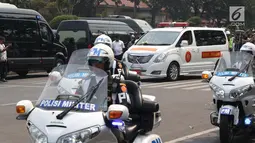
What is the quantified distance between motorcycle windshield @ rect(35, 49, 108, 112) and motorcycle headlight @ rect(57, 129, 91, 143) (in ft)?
0.85

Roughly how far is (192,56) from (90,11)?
127 feet

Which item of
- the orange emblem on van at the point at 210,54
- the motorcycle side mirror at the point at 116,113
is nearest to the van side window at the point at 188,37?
the orange emblem on van at the point at 210,54

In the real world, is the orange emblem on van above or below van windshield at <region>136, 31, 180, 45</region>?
below

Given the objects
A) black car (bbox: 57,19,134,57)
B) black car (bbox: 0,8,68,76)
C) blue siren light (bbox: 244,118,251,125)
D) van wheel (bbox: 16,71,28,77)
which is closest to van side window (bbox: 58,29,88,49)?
black car (bbox: 57,19,134,57)

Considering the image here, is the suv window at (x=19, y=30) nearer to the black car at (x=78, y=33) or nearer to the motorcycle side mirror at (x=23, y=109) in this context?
the black car at (x=78, y=33)

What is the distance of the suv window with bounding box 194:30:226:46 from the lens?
1950 centimetres

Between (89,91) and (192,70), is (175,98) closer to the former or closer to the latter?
(192,70)

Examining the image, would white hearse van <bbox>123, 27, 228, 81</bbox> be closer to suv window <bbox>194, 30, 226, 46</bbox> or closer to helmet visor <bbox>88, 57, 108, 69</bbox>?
suv window <bbox>194, 30, 226, 46</bbox>

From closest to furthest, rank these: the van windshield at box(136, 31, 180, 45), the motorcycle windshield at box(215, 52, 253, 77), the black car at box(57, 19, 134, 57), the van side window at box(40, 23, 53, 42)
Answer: the motorcycle windshield at box(215, 52, 253, 77), the van windshield at box(136, 31, 180, 45), the van side window at box(40, 23, 53, 42), the black car at box(57, 19, 134, 57)

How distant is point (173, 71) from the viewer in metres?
18.3

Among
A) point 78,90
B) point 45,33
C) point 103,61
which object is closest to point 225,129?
point 103,61

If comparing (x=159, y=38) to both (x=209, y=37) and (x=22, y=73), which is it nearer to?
(x=209, y=37)

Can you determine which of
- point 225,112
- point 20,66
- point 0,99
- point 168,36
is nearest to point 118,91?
point 225,112

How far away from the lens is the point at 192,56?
19094mm
